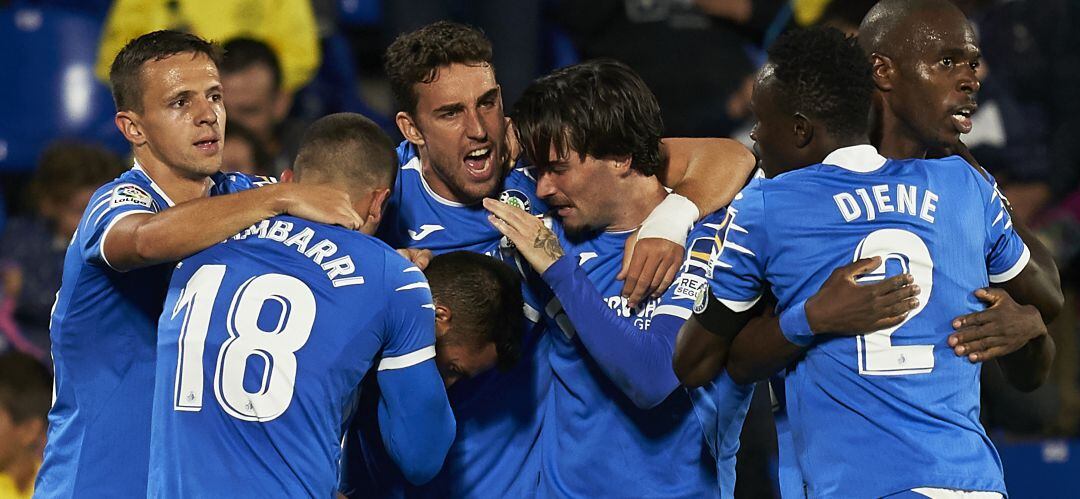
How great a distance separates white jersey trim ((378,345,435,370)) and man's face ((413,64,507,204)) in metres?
0.86

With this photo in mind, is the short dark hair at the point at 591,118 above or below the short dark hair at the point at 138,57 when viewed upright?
below

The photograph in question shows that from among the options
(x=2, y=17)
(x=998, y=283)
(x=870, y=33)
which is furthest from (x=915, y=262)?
(x=2, y=17)

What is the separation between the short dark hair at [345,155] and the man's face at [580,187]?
1.77 feet

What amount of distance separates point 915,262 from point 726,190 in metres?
1.09

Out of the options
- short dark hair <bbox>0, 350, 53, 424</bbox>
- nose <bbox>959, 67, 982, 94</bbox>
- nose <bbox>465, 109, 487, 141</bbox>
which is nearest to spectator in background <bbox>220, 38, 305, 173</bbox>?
short dark hair <bbox>0, 350, 53, 424</bbox>

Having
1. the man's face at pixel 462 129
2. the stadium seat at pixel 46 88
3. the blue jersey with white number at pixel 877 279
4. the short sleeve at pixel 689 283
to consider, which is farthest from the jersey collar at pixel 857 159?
the stadium seat at pixel 46 88

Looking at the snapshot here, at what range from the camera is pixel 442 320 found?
4363mm

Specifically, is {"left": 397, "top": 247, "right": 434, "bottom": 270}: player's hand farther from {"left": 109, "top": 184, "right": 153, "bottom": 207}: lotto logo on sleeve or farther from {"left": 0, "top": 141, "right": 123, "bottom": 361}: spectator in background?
{"left": 0, "top": 141, "right": 123, "bottom": 361}: spectator in background

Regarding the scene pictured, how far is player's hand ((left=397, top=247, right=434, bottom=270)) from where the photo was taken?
450cm

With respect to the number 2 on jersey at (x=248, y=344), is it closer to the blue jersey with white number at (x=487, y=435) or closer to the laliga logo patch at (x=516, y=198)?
the blue jersey with white number at (x=487, y=435)

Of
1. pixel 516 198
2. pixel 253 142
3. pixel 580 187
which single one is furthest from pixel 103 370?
pixel 253 142

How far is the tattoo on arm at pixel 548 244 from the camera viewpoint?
4.41 metres

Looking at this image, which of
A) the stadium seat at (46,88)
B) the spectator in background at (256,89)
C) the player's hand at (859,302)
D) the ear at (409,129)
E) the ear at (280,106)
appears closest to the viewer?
the player's hand at (859,302)

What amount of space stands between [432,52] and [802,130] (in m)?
1.39
